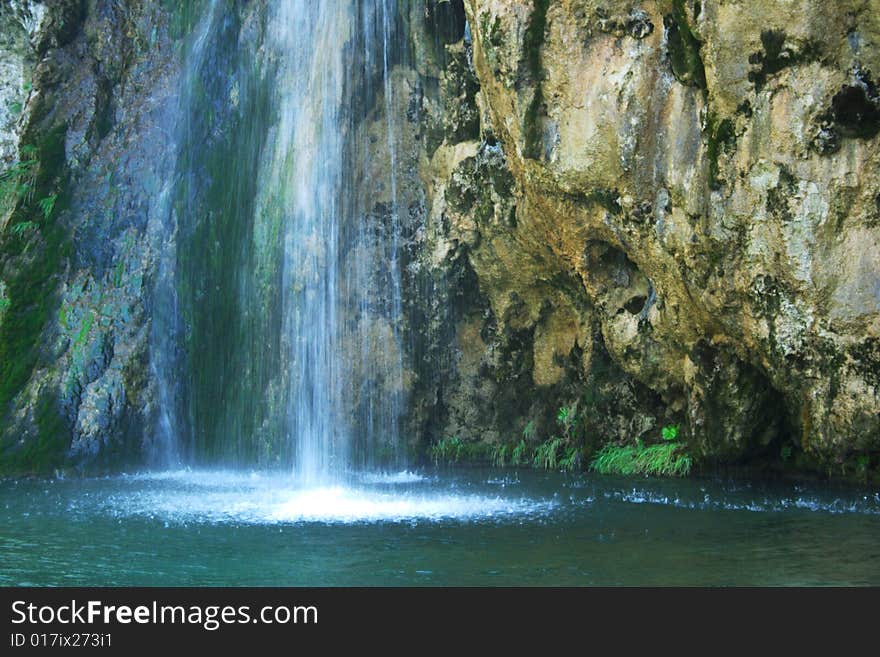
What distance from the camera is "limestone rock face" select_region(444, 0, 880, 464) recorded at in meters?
13.6

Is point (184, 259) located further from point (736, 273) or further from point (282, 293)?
point (736, 273)

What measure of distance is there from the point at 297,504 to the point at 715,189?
26.3ft

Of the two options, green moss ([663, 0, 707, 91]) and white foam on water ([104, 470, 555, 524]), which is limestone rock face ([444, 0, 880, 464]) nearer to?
green moss ([663, 0, 707, 91])

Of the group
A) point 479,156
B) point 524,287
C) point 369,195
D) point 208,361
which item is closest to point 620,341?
point 524,287

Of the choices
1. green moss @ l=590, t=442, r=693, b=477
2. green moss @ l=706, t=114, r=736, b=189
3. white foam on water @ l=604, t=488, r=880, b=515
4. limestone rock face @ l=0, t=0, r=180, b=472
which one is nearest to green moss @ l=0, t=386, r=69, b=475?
limestone rock face @ l=0, t=0, r=180, b=472

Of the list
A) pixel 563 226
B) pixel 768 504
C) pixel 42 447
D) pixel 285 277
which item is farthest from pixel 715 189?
pixel 42 447

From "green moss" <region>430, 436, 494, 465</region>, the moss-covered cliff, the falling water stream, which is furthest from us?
"green moss" <region>430, 436, 494, 465</region>

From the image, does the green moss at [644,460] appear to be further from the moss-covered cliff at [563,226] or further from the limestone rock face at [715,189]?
the limestone rock face at [715,189]

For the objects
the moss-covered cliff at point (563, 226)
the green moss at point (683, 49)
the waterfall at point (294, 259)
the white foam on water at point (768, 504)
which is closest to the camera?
the white foam on water at point (768, 504)

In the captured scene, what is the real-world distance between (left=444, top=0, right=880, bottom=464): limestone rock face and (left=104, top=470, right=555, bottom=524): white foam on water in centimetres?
420

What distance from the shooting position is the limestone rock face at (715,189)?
1356cm

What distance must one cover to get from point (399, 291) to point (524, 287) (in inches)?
116

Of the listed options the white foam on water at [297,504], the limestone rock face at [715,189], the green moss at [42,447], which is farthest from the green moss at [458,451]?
the green moss at [42,447]

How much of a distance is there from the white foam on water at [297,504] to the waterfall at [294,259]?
3.24 meters
